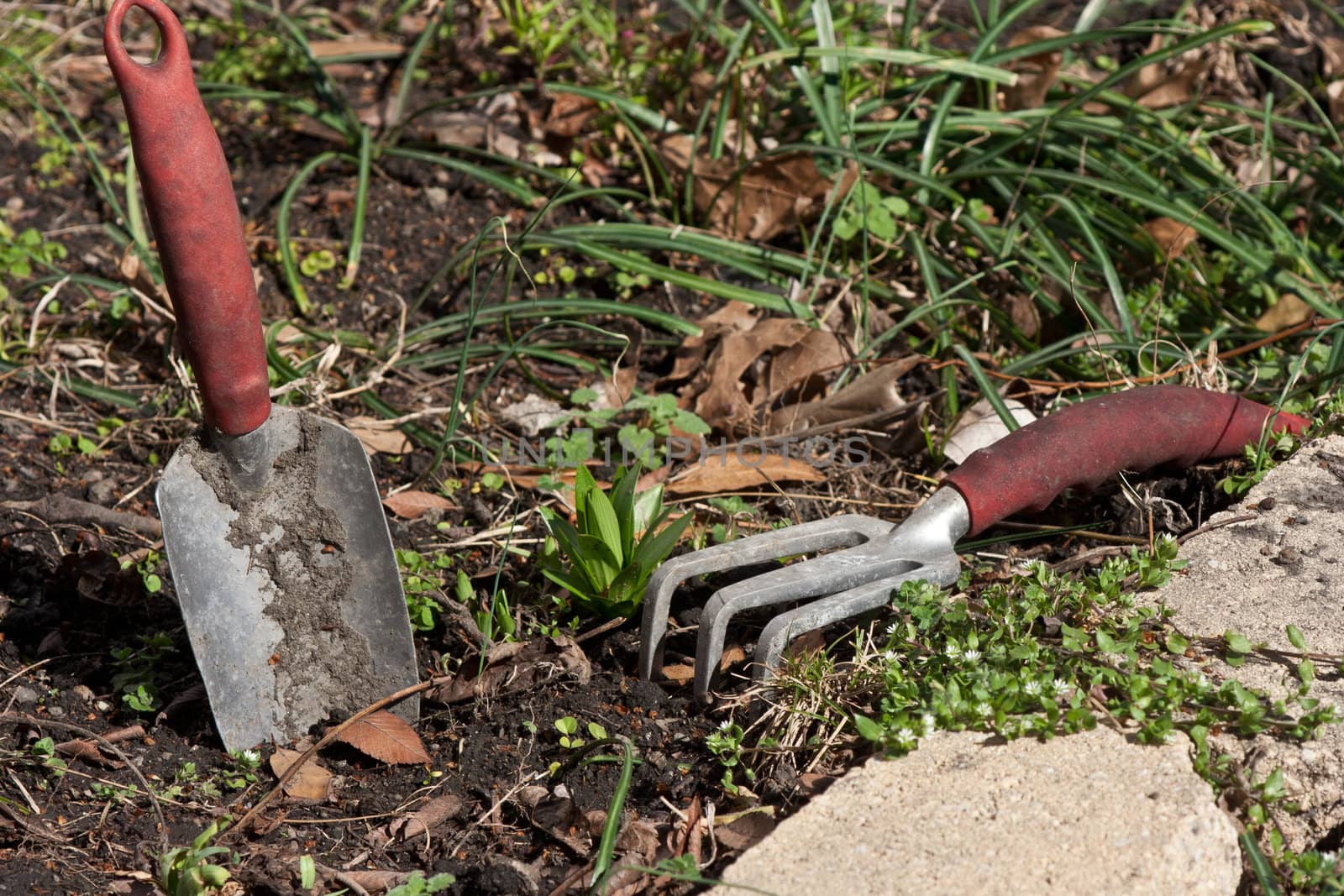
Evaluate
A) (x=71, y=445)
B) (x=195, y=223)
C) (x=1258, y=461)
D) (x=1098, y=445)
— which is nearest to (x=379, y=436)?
(x=71, y=445)

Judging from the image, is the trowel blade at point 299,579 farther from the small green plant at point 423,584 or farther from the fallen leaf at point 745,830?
the fallen leaf at point 745,830

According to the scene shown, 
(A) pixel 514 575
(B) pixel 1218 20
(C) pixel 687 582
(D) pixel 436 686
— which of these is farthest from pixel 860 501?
(B) pixel 1218 20

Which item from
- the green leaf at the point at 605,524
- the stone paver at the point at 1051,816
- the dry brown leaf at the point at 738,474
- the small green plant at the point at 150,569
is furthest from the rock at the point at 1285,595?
the small green plant at the point at 150,569

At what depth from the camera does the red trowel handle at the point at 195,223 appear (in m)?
1.58

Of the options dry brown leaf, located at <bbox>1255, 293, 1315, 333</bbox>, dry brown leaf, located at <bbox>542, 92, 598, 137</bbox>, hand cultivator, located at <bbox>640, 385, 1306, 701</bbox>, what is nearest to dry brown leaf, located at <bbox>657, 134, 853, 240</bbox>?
dry brown leaf, located at <bbox>542, 92, 598, 137</bbox>

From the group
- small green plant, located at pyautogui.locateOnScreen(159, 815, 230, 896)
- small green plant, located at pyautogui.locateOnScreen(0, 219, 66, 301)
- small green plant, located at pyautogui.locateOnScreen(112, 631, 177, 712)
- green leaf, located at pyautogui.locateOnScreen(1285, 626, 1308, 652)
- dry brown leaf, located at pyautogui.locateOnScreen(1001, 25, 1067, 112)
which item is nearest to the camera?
small green plant, located at pyautogui.locateOnScreen(159, 815, 230, 896)

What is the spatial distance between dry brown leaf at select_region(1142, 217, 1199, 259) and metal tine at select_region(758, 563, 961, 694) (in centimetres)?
162

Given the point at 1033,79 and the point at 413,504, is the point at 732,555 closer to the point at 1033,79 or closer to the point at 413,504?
the point at 413,504

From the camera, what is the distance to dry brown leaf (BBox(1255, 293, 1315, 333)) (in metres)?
3.00

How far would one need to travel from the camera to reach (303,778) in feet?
6.15

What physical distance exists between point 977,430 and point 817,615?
35.1 inches

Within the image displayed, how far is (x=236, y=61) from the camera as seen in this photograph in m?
3.89

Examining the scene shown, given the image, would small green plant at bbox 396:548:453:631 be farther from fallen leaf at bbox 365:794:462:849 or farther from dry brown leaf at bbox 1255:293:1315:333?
dry brown leaf at bbox 1255:293:1315:333

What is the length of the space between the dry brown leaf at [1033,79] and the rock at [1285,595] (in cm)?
155
